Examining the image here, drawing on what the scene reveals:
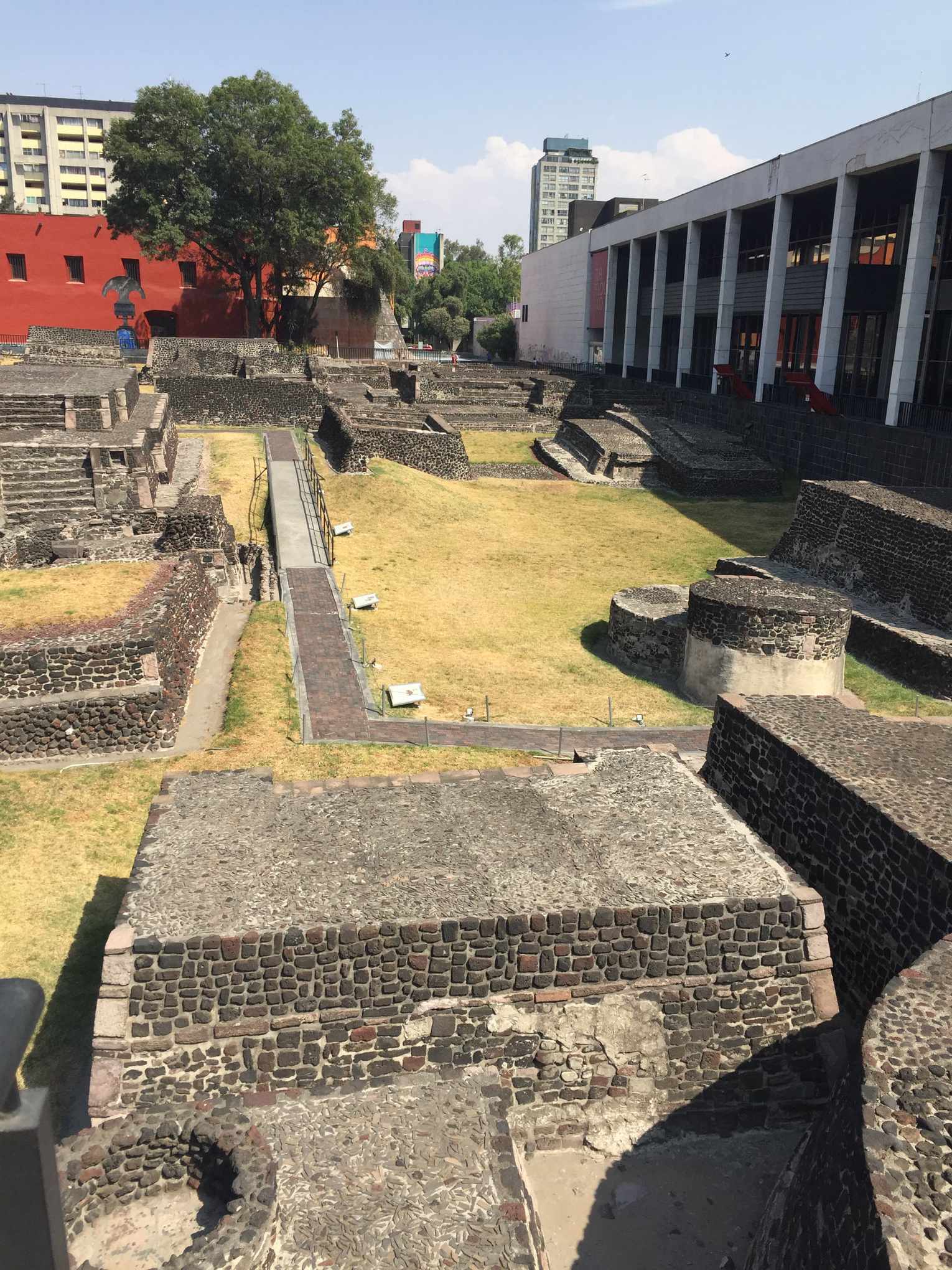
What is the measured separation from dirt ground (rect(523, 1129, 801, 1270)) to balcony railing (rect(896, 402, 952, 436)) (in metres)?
22.1

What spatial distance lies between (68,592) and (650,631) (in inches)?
381

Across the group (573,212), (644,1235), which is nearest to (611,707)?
(644,1235)

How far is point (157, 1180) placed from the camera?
20.1 feet

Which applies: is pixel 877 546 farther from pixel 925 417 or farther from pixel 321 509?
pixel 321 509

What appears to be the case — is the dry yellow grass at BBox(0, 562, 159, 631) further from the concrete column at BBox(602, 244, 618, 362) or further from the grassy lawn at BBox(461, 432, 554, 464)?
the concrete column at BBox(602, 244, 618, 362)

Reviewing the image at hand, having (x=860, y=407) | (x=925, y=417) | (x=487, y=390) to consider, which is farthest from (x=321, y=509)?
(x=487, y=390)

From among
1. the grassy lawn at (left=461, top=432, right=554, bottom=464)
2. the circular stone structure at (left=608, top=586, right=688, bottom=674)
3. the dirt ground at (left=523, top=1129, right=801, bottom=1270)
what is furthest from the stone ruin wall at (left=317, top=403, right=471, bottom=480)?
the dirt ground at (left=523, top=1129, right=801, bottom=1270)

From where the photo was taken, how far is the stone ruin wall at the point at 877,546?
58.9ft

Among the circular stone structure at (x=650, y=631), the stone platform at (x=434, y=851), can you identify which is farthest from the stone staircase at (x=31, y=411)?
the stone platform at (x=434, y=851)

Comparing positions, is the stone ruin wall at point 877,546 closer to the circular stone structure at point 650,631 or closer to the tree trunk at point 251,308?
the circular stone structure at point 650,631

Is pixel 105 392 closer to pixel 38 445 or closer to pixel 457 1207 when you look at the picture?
pixel 38 445

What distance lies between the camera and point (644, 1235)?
22.0ft

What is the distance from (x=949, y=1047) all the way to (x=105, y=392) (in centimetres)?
2593

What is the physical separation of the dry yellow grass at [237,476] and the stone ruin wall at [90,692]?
33.6ft
